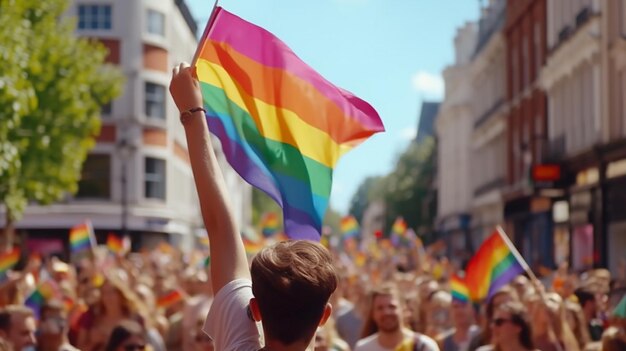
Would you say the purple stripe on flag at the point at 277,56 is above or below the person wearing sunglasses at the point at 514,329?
above

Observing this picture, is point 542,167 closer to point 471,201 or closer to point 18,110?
point 18,110

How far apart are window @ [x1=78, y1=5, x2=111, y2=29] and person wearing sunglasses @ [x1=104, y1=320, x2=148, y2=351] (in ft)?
155

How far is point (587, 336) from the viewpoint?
1001 cm

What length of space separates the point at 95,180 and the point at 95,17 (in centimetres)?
650

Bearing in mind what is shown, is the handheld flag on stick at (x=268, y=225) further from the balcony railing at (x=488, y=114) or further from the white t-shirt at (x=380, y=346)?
the balcony railing at (x=488, y=114)

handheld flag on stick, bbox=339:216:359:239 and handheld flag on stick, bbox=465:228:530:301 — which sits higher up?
handheld flag on stick, bbox=339:216:359:239

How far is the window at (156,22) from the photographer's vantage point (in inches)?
2148

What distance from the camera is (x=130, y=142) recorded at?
5112 cm

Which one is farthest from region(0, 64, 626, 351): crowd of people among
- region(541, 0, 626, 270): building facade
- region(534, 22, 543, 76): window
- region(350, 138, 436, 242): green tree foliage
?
region(350, 138, 436, 242): green tree foliage

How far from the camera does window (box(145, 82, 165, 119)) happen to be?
54281mm

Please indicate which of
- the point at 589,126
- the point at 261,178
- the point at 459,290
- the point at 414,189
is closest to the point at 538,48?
the point at 589,126

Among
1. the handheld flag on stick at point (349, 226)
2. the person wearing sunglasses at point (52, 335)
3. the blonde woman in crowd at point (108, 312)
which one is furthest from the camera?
the handheld flag on stick at point (349, 226)

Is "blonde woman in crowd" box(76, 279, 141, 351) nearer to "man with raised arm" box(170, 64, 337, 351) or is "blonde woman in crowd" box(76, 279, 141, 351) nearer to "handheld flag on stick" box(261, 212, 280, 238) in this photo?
"man with raised arm" box(170, 64, 337, 351)

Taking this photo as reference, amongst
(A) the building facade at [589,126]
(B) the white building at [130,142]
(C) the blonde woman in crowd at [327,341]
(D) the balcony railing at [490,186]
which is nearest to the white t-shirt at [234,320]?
(C) the blonde woman in crowd at [327,341]
